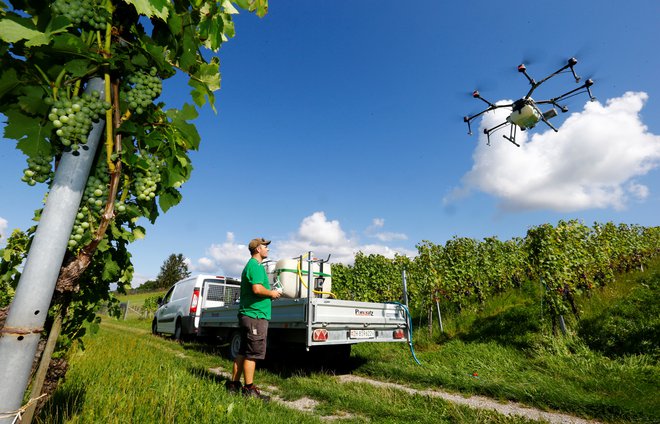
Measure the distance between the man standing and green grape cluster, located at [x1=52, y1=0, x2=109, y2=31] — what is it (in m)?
3.70

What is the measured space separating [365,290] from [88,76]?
14.0 meters

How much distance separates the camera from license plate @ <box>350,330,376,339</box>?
20.6 ft

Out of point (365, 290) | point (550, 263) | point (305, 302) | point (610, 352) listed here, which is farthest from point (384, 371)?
point (365, 290)

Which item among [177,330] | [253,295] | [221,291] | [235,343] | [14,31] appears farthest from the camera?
[177,330]

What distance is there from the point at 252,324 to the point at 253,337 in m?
0.17

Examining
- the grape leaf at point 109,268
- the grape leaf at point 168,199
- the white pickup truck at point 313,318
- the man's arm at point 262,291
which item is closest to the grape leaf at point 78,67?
the grape leaf at point 168,199

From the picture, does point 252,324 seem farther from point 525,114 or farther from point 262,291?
point 525,114

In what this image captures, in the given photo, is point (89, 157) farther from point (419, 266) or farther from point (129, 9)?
point (419, 266)

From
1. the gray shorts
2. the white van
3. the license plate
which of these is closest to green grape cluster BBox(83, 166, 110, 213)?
the gray shorts

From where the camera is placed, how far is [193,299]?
995cm

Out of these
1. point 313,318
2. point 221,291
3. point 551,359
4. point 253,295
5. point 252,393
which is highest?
point 221,291

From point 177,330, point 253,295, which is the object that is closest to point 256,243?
point 253,295

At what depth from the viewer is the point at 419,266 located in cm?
1272

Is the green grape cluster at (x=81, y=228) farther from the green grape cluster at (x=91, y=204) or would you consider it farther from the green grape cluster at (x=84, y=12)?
the green grape cluster at (x=84, y=12)
